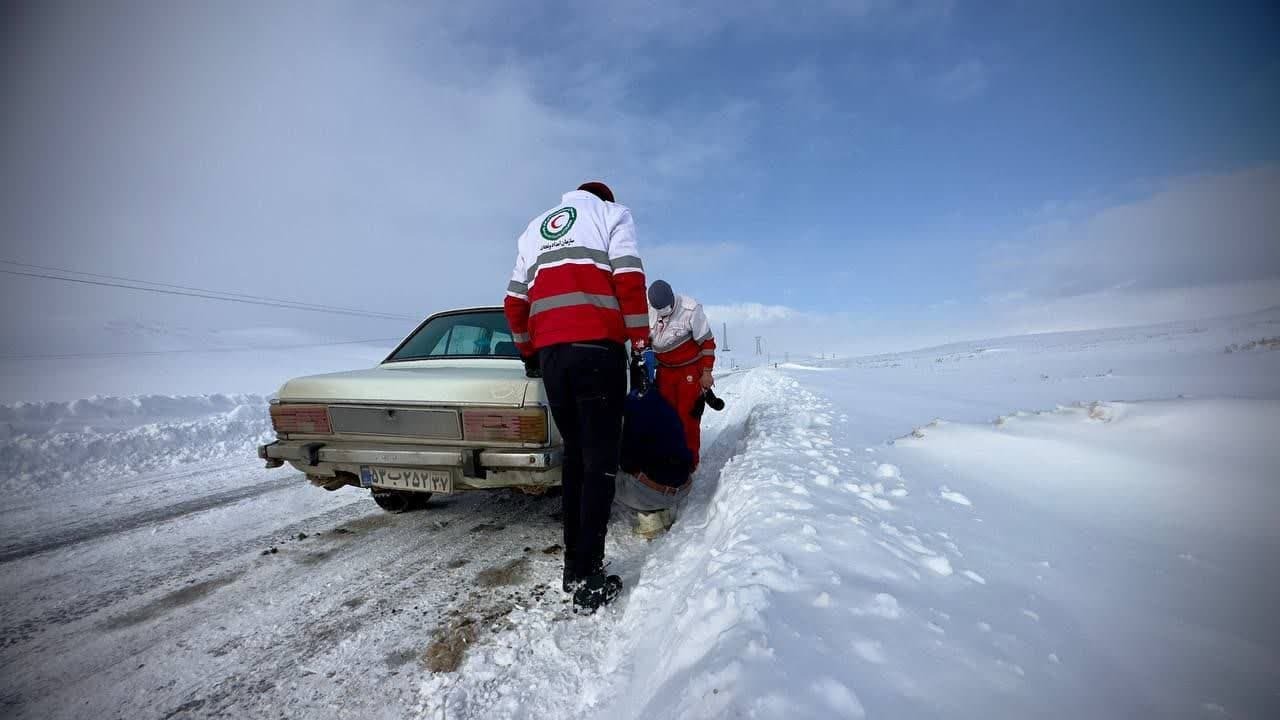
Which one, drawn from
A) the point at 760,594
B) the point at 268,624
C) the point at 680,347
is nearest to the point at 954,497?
the point at 760,594

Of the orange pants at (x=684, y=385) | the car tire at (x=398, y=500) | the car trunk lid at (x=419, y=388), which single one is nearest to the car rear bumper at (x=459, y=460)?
the car trunk lid at (x=419, y=388)

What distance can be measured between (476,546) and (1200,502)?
137 inches

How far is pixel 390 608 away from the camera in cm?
Answer: 215

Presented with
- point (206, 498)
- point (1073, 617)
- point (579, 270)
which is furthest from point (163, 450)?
point (1073, 617)

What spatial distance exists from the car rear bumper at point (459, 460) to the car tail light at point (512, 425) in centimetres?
7

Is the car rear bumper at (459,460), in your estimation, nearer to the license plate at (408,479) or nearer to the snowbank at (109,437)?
the license plate at (408,479)

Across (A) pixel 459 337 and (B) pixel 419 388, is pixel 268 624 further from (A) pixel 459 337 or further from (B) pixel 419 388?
(A) pixel 459 337

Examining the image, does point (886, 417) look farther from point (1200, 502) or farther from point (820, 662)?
point (820, 662)

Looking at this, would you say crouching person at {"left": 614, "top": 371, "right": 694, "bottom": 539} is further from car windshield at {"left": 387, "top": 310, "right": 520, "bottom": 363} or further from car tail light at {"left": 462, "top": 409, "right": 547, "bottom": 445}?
car windshield at {"left": 387, "top": 310, "right": 520, "bottom": 363}

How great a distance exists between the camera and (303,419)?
274 centimetres

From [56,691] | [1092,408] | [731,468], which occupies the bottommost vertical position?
[56,691]

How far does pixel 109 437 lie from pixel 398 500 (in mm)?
5148

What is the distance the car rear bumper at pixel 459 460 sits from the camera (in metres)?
2.44

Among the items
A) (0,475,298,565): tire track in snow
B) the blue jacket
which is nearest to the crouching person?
the blue jacket
